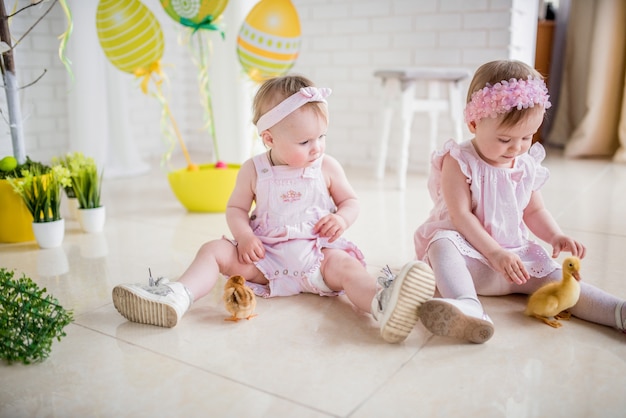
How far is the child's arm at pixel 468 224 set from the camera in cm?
124

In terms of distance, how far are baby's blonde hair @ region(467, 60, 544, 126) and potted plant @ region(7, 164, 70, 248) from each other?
123cm

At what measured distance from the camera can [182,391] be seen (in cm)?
97

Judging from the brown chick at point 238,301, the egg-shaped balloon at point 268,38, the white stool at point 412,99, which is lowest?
the brown chick at point 238,301

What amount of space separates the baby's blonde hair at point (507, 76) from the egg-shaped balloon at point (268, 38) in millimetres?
948

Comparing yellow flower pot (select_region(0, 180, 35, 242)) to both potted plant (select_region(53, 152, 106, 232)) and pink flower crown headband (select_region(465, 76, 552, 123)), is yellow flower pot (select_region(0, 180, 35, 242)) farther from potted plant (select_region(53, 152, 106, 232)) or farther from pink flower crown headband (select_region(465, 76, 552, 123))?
pink flower crown headband (select_region(465, 76, 552, 123))

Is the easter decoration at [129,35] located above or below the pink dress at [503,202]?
above

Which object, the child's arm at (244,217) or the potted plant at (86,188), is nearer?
the child's arm at (244,217)

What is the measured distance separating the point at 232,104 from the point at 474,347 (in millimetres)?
1648

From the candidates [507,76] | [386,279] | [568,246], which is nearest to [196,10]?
[507,76]

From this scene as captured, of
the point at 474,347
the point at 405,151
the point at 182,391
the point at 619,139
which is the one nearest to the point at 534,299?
the point at 474,347

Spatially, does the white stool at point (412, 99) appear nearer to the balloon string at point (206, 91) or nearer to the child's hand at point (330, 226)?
the balloon string at point (206, 91)

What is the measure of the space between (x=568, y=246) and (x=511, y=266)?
180 mm

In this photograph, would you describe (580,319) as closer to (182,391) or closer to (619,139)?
(182,391)

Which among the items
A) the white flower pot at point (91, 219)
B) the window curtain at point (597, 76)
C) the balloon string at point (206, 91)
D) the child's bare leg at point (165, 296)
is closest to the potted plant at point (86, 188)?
the white flower pot at point (91, 219)
